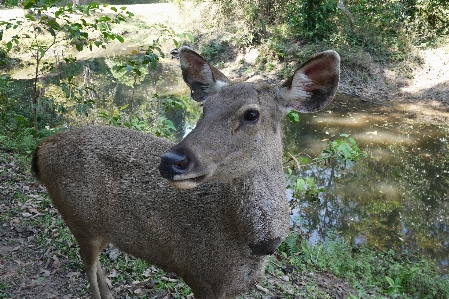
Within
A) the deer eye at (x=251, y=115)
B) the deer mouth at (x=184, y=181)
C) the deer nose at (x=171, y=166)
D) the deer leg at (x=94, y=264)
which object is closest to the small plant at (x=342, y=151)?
the deer eye at (x=251, y=115)

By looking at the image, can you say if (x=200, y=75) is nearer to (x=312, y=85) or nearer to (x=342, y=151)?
(x=312, y=85)

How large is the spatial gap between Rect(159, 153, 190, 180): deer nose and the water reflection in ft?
17.3

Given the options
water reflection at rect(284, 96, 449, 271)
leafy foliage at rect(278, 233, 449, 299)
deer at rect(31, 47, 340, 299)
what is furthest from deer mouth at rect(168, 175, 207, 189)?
water reflection at rect(284, 96, 449, 271)

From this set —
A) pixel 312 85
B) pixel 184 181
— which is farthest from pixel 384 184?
pixel 184 181

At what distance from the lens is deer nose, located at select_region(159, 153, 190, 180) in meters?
2.15

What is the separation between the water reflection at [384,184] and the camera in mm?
7207

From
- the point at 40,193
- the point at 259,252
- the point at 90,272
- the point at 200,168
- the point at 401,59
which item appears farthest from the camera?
the point at 401,59

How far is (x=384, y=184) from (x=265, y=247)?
6.81 meters

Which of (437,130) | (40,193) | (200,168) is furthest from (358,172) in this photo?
(200,168)

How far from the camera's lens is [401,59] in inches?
612

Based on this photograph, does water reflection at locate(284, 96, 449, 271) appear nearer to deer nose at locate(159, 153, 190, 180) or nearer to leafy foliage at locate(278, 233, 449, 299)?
leafy foliage at locate(278, 233, 449, 299)

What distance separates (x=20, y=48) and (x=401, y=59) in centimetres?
1615

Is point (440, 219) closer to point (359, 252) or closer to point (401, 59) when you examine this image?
point (359, 252)

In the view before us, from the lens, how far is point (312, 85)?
2742 mm
